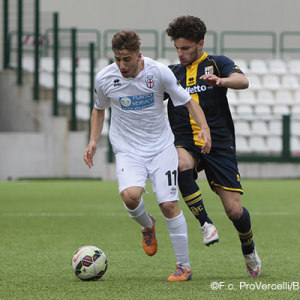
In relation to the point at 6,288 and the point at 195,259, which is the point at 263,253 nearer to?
the point at 195,259

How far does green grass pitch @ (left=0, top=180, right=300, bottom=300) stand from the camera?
15.4ft

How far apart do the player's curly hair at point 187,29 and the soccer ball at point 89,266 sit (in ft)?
5.50

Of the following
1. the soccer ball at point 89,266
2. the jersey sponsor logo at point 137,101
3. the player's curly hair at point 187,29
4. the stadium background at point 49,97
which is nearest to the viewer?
the soccer ball at point 89,266

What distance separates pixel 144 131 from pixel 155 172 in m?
0.31

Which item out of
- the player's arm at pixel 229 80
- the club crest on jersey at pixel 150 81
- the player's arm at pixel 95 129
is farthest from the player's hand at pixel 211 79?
the player's arm at pixel 95 129

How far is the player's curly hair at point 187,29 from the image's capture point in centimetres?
556

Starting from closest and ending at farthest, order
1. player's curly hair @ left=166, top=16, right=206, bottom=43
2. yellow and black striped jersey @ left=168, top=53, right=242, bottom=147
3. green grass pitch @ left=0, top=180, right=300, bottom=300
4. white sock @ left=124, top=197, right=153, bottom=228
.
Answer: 1. green grass pitch @ left=0, top=180, right=300, bottom=300
2. white sock @ left=124, top=197, right=153, bottom=228
3. player's curly hair @ left=166, top=16, right=206, bottom=43
4. yellow and black striped jersey @ left=168, top=53, right=242, bottom=147

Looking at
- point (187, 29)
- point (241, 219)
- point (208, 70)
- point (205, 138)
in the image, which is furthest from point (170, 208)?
point (187, 29)

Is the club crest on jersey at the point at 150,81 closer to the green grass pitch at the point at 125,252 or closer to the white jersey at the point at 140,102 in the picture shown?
the white jersey at the point at 140,102

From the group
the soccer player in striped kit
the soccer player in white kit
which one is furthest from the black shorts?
the soccer player in white kit

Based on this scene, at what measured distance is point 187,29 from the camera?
5.55 metres

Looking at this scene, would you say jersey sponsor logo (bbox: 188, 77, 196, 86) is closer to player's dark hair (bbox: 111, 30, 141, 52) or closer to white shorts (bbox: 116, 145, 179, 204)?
white shorts (bbox: 116, 145, 179, 204)

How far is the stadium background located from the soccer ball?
13.6 m

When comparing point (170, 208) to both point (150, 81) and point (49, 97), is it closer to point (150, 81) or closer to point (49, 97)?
point (150, 81)
